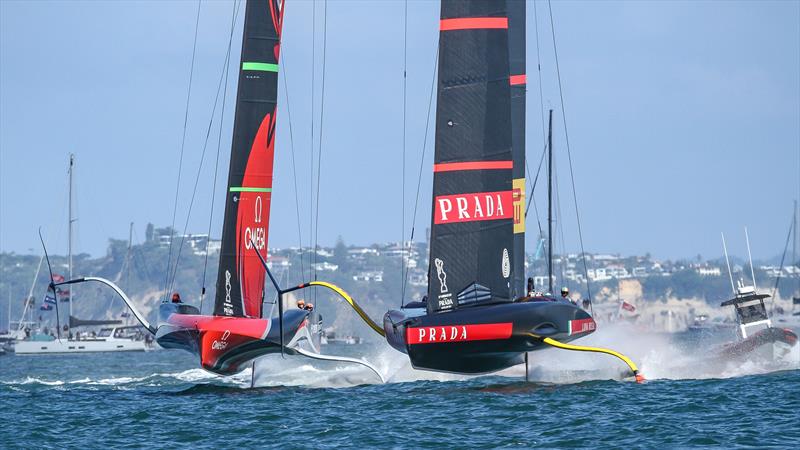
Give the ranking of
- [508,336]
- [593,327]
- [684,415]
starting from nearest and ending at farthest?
[684,415], [508,336], [593,327]

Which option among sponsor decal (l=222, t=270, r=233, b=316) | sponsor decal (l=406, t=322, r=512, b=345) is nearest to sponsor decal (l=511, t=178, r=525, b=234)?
sponsor decal (l=406, t=322, r=512, b=345)

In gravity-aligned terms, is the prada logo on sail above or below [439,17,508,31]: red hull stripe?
below

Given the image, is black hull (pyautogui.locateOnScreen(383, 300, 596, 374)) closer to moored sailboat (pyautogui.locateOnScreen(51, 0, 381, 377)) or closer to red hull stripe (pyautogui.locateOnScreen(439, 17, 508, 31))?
moored sailboat (pyautogui.locateOnScreen(51, 0, 381, 377))

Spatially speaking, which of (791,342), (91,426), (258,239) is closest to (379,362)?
(258,239)

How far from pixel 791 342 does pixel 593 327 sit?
713 cm

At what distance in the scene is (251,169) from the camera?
3100 centimetres

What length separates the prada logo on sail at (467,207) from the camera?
25484mm

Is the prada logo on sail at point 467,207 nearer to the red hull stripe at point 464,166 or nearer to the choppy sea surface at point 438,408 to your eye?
the red hull stripe at point 464,166

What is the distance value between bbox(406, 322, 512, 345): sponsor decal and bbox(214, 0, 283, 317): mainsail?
233 inches

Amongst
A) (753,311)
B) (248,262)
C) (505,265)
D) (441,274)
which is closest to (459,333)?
(441,274)

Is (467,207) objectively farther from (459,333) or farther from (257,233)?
(257,233)

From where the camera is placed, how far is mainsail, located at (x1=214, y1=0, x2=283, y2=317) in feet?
99.0

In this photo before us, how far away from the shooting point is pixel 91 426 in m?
23.3

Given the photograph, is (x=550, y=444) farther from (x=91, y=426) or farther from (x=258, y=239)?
(x=258, y=239)
